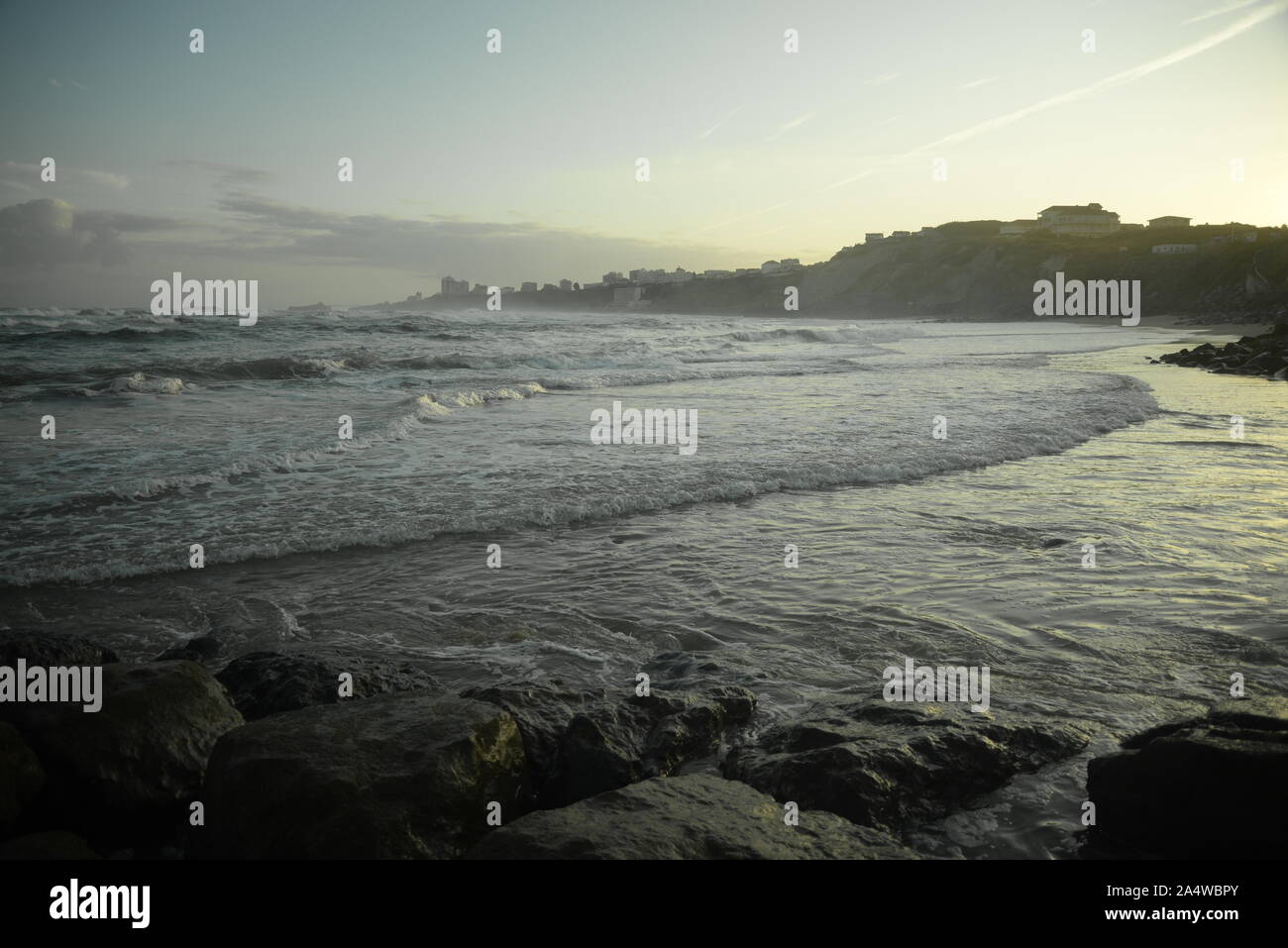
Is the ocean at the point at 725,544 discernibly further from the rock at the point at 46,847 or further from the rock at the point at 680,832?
the rock at the point at 46,847

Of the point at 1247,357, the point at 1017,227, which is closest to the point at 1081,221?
the point at 1017,227

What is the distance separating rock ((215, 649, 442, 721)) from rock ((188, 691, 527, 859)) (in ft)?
2.34

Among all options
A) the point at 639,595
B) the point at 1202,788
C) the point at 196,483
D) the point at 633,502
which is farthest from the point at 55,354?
the point at 1202,788

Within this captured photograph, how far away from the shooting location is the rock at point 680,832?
2691 millimetres

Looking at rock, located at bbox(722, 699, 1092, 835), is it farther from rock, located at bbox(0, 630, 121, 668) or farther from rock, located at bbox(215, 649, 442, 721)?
rock, located at bbox(0, 630, 121, 668)

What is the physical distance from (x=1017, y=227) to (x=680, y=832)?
153m

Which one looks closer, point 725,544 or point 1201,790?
point 1201,790

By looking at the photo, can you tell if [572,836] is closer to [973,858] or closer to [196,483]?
[973,858]

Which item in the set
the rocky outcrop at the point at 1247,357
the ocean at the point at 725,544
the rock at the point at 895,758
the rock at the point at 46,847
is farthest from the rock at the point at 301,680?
the rocky outcrop at the point at 1247,357

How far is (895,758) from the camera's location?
3.47 m

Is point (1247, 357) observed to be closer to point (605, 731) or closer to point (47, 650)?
point (605, 731)

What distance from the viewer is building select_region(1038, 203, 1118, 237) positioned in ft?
407
